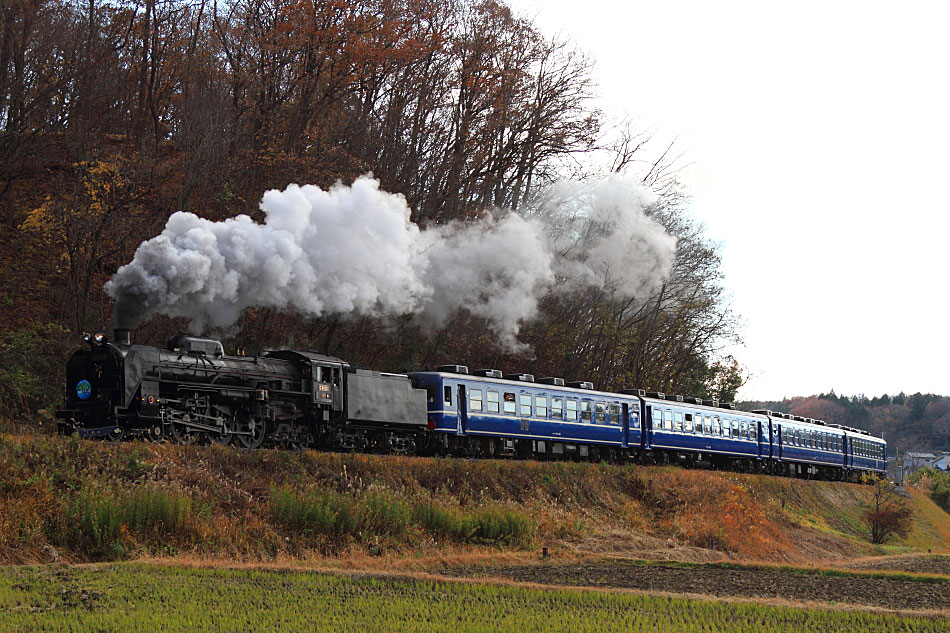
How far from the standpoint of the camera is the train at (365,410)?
19.3 metres

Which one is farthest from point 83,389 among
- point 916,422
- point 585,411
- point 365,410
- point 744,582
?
point 916,422

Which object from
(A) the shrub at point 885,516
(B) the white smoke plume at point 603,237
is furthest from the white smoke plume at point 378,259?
(A) the shrub at point 885,516

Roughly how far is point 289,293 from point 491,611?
46.8ft

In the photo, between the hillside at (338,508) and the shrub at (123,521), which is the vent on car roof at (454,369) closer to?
the hillside at (338,508)

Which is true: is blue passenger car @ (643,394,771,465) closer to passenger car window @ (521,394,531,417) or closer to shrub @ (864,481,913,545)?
shrub @ (864,481,913,545)

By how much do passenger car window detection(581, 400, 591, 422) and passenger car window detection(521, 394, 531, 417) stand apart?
304cm

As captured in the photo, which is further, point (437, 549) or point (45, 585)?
point (437, 549)

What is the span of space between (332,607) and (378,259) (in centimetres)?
1630

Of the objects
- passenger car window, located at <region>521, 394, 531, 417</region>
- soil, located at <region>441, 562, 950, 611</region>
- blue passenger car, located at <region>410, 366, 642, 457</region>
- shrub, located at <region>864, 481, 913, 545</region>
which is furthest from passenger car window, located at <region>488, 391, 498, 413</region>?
shrub, located at <region>864, 481, 913, 545</region>

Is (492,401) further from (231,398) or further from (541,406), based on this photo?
(231,398)

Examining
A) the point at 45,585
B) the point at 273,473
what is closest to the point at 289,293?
the point at 273,473

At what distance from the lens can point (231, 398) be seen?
21172mm

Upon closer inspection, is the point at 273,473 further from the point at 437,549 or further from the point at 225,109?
the point at 225,109

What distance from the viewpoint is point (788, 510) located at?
36938 mm
